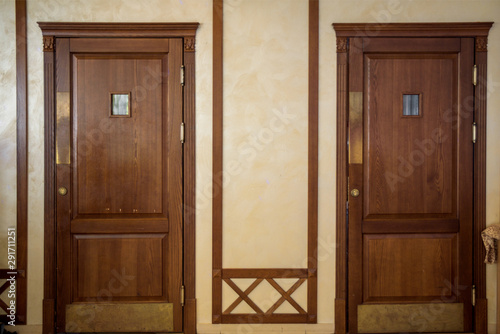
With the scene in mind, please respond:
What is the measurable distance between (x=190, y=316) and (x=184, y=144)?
1.22m

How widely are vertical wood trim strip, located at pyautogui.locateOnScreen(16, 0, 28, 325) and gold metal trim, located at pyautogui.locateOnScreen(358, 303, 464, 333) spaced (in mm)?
2409

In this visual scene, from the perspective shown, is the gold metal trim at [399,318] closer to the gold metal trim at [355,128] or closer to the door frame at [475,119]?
the door frame at [475,119]

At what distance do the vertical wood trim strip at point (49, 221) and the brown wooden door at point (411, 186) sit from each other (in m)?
2.11

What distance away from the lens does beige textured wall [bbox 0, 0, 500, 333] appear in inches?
110

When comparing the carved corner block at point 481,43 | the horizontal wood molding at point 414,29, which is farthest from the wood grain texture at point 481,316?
the horizontal wood molding at point 414,29

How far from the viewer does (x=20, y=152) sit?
9.18 ft

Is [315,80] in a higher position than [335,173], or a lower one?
higher

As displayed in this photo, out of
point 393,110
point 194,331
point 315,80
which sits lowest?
point 194,331

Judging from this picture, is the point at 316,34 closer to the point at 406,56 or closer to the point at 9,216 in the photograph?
the point at 406,56

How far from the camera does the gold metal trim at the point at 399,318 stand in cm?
286

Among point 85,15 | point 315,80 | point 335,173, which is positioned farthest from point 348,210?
point 85,15

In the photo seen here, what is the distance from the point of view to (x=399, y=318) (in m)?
2.86

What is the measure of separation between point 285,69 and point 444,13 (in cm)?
119

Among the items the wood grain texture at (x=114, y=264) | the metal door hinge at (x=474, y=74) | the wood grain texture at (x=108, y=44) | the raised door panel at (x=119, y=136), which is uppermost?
the wood grain texture at (x=108, y=44)
